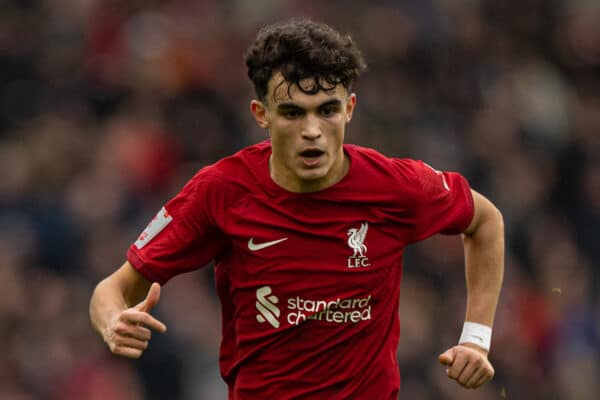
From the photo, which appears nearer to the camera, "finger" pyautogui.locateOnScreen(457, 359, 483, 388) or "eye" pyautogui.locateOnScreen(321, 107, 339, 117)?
"eye" pyautogui.locateOnScreen(321, 107, 339, 117)

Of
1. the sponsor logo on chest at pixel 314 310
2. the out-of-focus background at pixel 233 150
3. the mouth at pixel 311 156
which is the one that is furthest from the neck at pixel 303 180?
the out-of-focus background at pixel 233 150

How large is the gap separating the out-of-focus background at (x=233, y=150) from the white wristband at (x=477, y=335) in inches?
139

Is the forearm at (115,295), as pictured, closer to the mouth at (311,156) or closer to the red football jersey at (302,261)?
the red football jersey at (302,261)

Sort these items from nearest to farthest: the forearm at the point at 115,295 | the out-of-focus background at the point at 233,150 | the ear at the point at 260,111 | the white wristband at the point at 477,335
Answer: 1. the forearm at the point at 115,295
2. the ear at the point at 260,111
3. the white wristband at the point at 477,335
4. the out-of-focus background at the point at 233,150

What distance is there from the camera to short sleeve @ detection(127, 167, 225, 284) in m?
4.79

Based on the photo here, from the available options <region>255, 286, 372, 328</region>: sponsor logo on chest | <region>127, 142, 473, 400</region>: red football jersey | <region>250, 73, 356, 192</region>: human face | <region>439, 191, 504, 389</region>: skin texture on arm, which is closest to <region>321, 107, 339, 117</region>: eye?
<region>250, 73, 356, 192</region>: human face

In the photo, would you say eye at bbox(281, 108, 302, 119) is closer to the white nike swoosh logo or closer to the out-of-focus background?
the white nike swoosh logo

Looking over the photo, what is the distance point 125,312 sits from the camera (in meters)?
4.29

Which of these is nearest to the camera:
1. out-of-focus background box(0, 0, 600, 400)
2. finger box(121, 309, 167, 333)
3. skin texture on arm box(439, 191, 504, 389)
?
finger box(121, 309, 167, 333)

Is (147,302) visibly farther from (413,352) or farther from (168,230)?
(413,352)

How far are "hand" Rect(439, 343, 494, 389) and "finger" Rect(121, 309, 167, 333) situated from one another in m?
1.22

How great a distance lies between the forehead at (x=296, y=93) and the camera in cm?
465

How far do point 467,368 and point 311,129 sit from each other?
1.16 metres

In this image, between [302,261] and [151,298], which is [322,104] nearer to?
[302,261]
